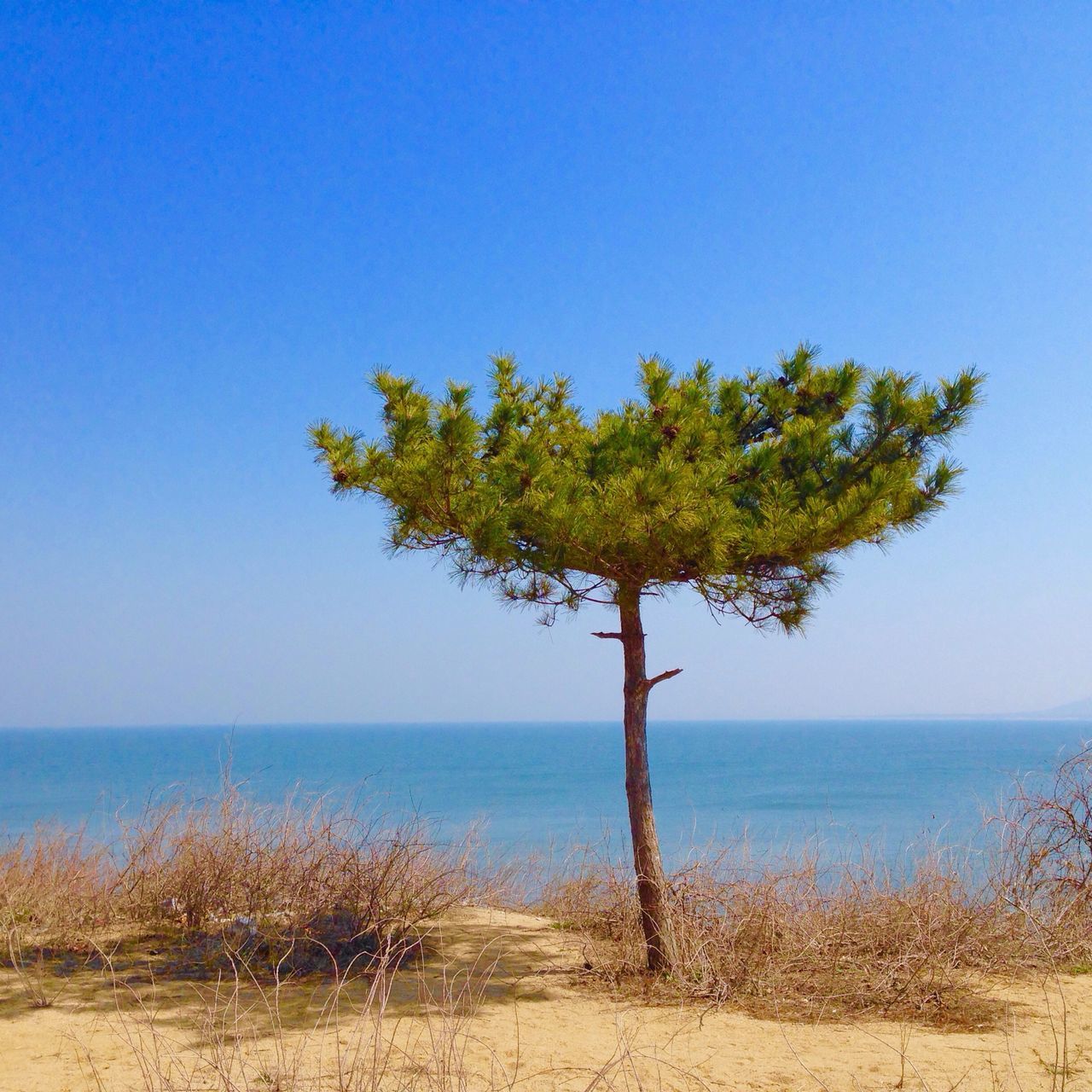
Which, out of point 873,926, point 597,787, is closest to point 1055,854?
point 873,926

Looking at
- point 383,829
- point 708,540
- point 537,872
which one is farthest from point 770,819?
point 708,540

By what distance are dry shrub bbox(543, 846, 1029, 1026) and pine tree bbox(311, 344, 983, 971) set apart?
336mm

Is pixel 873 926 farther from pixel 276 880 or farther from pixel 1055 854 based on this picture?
pixel 276 880

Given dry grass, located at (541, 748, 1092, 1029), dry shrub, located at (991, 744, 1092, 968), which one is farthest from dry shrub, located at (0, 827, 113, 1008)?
dry shrub, located at (991, 744, 1092, 968)

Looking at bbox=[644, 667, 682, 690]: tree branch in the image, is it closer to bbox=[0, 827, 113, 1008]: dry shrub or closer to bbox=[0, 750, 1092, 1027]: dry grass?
bbox=[0, 750, 1092, 1027]: dry grass

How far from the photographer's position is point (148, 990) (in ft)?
18.5

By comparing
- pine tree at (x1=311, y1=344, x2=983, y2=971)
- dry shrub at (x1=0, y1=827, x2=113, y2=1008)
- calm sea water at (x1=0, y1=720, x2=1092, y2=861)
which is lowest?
calm sea water at (x1=0, y1=720, x2=1092, y2=861)

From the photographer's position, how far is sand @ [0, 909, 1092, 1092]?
411 cm

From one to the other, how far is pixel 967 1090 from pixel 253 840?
5.61 meters

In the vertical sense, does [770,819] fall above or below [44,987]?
below

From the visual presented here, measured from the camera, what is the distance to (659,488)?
5.19 m

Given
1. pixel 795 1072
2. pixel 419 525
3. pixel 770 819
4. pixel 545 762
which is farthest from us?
pixel 545 762

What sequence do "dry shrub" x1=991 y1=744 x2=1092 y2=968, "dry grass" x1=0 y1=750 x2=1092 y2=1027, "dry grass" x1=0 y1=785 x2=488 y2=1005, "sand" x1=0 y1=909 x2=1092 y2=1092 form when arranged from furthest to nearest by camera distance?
"dry shrub" x1=991 y1=744 x2=1092 y2=968 < "dry grass" x1=0 y1=785 x2=488 y2=1005 < "dry grass" x1=0 y1=750 x2=1092 y2=1027 < "sand" x1=0 y1=909 x2=1092 y2=1092

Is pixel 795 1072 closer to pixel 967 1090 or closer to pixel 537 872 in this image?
pixel 967 1090
